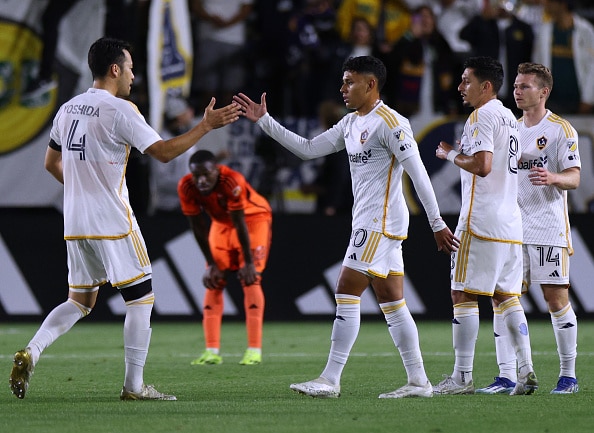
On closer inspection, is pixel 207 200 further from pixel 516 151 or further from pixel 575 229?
pixel 575 229

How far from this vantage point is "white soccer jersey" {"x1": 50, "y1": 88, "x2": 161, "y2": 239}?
737cm

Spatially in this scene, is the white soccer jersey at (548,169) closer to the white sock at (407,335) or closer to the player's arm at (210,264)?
the white sock at (407,335)

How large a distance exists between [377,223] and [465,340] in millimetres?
1090

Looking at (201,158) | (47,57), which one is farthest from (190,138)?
(47,57)

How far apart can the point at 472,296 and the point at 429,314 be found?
7110 mm

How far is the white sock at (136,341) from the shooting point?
24.4 feet

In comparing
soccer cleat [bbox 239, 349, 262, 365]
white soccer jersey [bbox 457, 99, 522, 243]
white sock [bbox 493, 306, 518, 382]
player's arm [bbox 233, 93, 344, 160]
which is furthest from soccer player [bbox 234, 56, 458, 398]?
soccer cleat [bbox 239, 349, 262, 365]

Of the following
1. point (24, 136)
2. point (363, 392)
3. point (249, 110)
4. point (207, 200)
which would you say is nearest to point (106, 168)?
point (249, 110)

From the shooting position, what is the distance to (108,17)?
49.4ft

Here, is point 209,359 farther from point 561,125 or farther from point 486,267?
point 561,125

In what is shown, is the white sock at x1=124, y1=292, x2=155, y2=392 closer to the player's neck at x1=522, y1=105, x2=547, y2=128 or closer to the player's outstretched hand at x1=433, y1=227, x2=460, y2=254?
the player's outstretched hand at x1=433, y1=227, x2=460, y2=254

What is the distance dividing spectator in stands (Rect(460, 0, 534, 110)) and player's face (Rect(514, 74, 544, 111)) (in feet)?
24.2

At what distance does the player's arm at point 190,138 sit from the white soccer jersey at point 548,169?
2.33 meters

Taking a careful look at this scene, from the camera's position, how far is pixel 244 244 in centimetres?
1063
